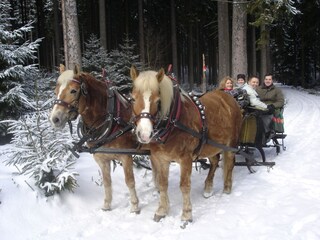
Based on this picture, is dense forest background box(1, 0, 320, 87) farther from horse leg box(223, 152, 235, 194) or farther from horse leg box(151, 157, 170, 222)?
horse leg box(151, 157, 170, 222)

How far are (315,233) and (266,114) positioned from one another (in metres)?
3.25

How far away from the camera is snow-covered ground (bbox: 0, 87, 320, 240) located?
3986mm

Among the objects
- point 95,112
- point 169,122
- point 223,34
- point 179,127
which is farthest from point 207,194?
point 223,34

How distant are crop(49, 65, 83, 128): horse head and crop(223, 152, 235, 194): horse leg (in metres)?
2.61

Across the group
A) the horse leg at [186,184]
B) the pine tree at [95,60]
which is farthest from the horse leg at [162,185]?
the pine tree at [95,60]

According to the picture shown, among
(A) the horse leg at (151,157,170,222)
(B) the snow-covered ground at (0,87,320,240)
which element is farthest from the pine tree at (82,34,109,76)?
(A) the horse leg at (151,157,170,222)

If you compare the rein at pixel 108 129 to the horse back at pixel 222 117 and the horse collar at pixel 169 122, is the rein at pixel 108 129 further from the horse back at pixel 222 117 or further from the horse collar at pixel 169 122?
the horse back at pixel 222 117

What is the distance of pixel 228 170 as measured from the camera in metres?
5.48

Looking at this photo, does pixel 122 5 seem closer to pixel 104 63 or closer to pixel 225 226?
pixel 104 63

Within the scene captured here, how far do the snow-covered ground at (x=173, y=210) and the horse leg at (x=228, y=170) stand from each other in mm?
151

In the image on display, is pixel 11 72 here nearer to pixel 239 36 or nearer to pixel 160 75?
pixel 160 75

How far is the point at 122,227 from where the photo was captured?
431 centimetres

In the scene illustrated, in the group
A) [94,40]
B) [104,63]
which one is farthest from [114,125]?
[94,40]

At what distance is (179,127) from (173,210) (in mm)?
1386
